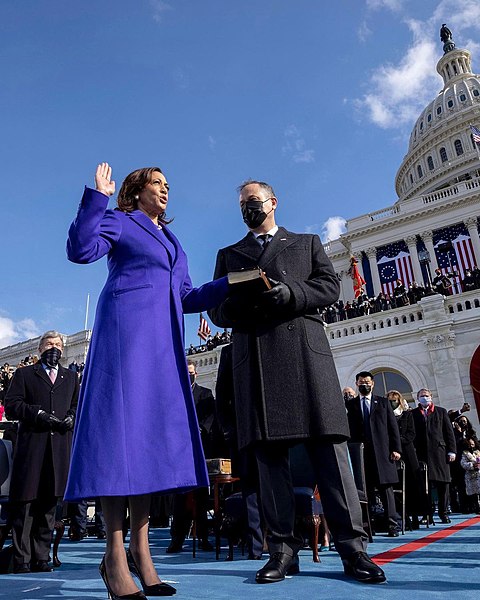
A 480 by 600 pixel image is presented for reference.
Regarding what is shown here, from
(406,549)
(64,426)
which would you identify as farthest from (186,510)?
(406,549)

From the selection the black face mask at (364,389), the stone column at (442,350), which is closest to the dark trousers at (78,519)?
the black face mask at (364,389)

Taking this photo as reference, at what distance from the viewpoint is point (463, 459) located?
10.5m

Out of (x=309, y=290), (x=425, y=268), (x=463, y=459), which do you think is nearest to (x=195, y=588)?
(x=309, y=290)

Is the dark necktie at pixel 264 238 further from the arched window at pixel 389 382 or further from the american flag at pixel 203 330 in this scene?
the american flag at pixel 203 330

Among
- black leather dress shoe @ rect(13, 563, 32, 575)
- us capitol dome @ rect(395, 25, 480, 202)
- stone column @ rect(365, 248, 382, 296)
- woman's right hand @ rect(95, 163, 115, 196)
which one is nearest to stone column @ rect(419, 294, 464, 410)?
black leather dress shoe @ rect(13, 563, 32, 575)

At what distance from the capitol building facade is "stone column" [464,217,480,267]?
0.25 ft

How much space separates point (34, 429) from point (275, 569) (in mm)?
2822

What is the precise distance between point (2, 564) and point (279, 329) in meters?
3.26

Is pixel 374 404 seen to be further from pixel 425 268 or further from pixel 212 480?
pixel 425 268

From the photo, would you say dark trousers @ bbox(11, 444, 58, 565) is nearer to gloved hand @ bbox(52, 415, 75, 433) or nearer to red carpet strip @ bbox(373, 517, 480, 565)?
gloved hand @ bbox(52, 415, 75, 433)

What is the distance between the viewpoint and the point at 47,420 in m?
4.55

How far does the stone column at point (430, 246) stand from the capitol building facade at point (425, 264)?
0.26 ft

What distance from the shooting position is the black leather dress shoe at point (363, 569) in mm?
2709

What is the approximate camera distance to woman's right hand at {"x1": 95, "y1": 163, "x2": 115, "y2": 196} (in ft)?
8.37
